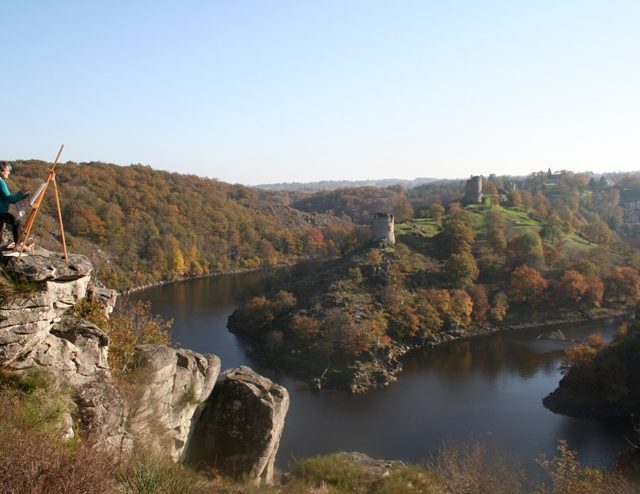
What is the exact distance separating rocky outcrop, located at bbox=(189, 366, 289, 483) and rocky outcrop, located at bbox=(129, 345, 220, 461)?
349 millimetres

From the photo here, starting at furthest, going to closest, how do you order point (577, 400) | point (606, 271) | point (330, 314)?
point (606, 271) → point (330, 314) → point (577, 400)

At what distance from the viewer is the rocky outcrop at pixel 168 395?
348 inches

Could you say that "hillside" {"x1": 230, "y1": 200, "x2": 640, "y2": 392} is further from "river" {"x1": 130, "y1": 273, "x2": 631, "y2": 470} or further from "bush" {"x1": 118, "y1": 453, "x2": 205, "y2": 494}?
"bush" {"x1": 118, "y1": 453, "x2": 205, "y2": 494}

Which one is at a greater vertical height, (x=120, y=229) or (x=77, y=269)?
(x=77, y=269)

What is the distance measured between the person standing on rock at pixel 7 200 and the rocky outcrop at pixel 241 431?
523cm

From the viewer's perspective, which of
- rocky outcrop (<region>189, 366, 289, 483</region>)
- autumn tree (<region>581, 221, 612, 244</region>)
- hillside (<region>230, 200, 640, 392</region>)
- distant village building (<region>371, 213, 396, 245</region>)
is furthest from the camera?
autumn tree (<region>581, 221, 612, 244</region>)

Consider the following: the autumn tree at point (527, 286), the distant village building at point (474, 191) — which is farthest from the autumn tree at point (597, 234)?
the autumn tree at point (527, 286)

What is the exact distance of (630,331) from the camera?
1068 inches

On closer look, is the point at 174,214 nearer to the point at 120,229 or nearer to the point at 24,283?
the point at 120,229

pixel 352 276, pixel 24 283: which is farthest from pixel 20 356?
pixel 352 276

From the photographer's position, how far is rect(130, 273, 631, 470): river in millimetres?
21219

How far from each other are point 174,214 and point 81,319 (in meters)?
67.9

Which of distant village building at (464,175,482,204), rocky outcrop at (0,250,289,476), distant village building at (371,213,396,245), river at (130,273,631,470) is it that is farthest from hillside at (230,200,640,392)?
rocky outcrop at (0,250,289,476)

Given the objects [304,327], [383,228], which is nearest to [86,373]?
[304,327]
